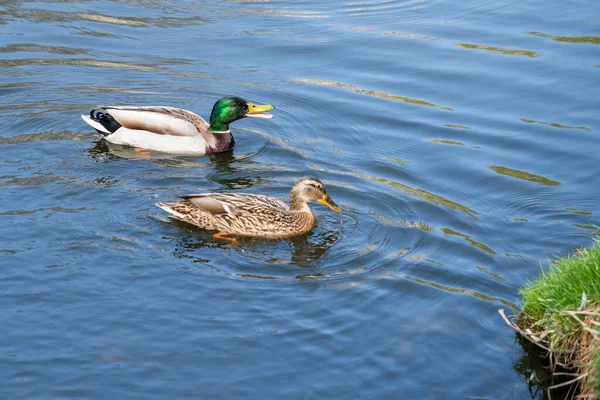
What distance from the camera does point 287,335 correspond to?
7.90 metres

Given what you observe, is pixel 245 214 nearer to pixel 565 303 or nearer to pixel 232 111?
pixel 232 111

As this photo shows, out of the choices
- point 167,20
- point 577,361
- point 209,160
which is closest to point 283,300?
point 577,361

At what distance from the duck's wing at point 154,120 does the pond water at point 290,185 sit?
41 centimetres

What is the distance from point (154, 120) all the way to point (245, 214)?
3160mm

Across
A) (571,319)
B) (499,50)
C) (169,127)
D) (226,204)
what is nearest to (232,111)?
(169,127)

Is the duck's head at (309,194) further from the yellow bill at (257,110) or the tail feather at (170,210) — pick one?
the yellow bill at (257,110)

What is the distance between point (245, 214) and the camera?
1034 cm

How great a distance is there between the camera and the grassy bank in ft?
22.2

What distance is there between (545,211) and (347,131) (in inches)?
123

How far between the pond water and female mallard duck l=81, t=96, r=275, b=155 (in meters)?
0.24

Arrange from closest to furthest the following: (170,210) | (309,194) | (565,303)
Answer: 1. (565,303)
2. (170,210)
3. (309,194)

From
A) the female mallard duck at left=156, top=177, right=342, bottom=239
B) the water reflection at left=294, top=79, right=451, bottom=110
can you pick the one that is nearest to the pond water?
the water reflection at left=294, top=79, right=451, bottom=110

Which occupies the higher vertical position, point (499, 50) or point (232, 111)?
point (499, 50)

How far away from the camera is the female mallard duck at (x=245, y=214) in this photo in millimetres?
10312
